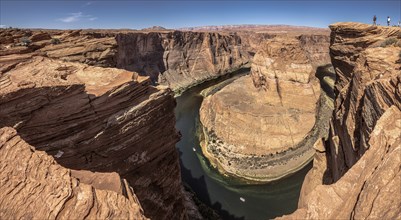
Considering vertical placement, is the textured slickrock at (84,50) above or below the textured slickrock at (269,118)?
above

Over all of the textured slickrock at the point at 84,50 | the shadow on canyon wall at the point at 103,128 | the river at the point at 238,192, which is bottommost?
the river at the point at 238,192

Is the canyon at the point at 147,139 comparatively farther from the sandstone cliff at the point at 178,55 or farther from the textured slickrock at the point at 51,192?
Answer: the sandstone cliff at the point at 178,55

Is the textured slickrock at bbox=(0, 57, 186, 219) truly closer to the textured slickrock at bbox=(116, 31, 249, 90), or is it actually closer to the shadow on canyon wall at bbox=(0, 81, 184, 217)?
the shadow on canyon wall at bbox=(0, 81, 184, 217)

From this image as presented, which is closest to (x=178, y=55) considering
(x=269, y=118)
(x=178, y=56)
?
(x=178, y=56)

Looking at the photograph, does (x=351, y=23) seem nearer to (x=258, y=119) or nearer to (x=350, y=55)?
(x=350, y=55)

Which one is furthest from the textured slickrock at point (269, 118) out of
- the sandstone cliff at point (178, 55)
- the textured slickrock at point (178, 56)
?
the textured slickrock at point (178, 56)

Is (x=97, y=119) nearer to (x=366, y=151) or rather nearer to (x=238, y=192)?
(x=366, y=151)

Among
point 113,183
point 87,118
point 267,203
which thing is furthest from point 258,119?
point 113,183

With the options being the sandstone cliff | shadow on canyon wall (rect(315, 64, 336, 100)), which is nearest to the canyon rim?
shadow on canyon wall (rect(315, 64, 336, 100))
